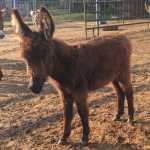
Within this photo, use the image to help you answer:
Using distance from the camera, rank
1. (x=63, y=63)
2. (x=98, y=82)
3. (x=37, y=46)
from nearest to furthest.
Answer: (x=37, y=46) → (x=63, y=63) → (x=98, y=82)

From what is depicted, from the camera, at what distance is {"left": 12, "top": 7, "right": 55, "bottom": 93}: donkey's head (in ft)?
17.1

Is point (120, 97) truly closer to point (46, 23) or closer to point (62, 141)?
point (62, 141)

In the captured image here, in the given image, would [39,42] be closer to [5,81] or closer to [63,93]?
[63,93]

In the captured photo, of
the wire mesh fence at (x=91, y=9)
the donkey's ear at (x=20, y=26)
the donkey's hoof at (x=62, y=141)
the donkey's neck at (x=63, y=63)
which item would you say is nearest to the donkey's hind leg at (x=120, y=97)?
the donkey's hoof at (x=62, y=141)

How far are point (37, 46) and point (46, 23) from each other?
30cm

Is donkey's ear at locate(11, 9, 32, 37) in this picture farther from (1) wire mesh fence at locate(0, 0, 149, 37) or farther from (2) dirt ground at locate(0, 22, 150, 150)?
(1) wire mesh fence at locate(0, 0, 149, 37)

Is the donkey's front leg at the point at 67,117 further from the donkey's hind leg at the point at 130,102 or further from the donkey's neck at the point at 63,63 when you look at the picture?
the donkey's hind leg at the point at 130,102

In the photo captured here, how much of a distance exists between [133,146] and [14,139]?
5.87ft

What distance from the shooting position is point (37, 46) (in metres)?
5.23

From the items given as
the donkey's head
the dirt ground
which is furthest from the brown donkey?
the dirt ground

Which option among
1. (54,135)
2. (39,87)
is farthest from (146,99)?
(39,87)

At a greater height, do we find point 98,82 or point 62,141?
point 98,82

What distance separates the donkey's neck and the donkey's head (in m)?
0.30

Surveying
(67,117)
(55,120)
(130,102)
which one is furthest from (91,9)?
(67,117)
